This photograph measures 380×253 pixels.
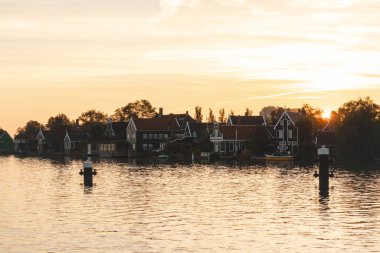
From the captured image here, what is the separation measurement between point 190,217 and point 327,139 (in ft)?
366

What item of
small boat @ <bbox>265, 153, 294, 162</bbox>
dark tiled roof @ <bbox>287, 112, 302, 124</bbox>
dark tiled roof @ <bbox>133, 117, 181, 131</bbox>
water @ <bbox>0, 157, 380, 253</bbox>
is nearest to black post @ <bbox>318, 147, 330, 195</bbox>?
water @ <bbox>0, 157, 380, 253</bbox>

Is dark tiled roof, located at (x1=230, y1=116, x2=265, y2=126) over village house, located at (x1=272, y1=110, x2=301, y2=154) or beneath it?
over

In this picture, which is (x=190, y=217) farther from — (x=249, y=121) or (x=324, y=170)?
(x=249, y=121)

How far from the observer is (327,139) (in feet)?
504

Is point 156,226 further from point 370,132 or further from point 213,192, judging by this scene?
point 370,132

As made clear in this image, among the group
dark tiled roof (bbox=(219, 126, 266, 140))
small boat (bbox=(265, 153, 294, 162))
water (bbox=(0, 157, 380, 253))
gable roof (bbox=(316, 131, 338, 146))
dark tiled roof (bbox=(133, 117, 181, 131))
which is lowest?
water (bbox=(0, 157, 380, 253))

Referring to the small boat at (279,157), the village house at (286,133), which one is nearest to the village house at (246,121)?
the village house at (286,133)

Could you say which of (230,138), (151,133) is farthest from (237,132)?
(151,133)

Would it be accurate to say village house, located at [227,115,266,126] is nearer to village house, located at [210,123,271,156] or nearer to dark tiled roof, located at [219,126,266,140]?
dark tiled roof, located at [219,126,266,140]

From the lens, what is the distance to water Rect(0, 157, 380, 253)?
35969 mm

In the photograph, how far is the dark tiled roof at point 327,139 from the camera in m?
152

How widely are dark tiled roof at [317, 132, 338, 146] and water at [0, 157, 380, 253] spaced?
78.7 meters

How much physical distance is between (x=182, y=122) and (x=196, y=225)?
510 ft

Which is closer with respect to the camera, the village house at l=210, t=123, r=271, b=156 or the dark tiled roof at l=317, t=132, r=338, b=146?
the dark tiled roof at l=317, t=132, r=338, b=146
